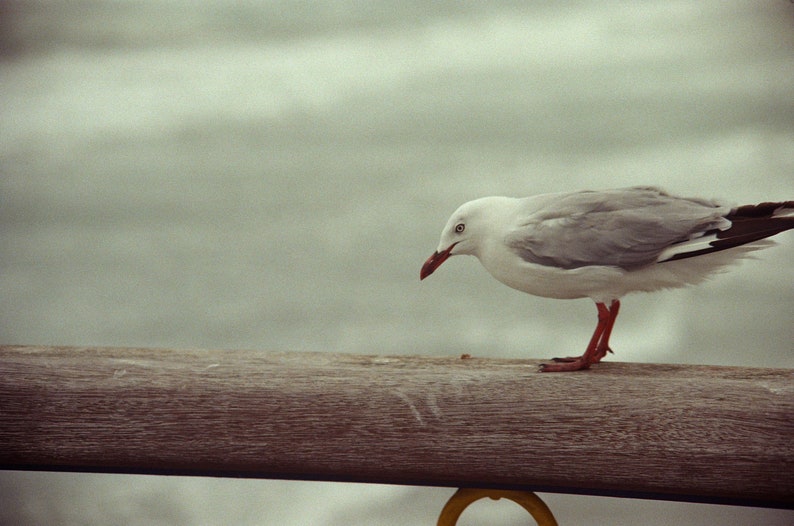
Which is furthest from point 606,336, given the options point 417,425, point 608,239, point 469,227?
point 417,425

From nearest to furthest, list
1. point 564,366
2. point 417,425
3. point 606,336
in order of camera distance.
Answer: point 417,425 → point 564,366 → point 606,336

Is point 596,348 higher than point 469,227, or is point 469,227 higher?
point 469,227

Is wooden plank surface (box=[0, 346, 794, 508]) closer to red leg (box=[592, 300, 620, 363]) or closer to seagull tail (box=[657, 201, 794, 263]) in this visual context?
red leg (box=[592, 300, 620, 363])

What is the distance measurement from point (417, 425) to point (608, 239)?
0.42m

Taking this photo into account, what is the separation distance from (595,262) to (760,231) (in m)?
0.24

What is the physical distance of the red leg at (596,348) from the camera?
1.26 m

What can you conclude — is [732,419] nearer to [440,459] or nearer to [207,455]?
[440,459]

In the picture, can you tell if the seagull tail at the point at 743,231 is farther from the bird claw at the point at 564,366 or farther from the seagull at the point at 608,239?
the bird claw at the point at 564,366

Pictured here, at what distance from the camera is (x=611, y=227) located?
49.9 inches

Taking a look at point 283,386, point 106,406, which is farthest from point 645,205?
point 106,406

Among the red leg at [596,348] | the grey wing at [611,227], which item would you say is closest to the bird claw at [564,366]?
the red leg at [596,348]

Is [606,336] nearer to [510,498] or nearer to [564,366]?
[564,366]

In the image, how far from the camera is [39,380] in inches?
48.9

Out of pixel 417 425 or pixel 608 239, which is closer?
pixel 417 425
